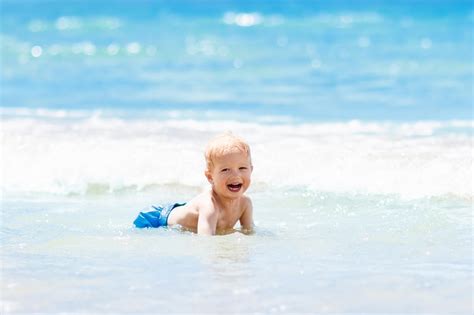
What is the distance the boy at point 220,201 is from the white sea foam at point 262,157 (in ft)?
4.36

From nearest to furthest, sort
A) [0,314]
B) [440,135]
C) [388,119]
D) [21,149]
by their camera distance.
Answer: [0,314] → [21,149] → [440,135] → [388,119]

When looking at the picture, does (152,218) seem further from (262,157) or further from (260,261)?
(262,157)

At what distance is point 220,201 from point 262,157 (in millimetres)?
2170

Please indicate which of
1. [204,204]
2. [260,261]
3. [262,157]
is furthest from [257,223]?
[262,157]

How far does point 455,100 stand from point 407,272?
25.9 ft

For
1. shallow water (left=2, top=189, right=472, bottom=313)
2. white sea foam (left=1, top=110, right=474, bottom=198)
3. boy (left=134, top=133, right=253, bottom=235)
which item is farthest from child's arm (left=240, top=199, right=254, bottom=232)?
white sea foam (left=1, top=110, right=474, bottom=198)

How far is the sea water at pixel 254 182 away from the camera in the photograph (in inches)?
157

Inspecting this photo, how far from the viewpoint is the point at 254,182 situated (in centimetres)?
691

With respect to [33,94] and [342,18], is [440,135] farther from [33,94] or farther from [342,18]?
[342,18]

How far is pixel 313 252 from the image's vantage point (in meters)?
4.68

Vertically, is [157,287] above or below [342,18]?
below

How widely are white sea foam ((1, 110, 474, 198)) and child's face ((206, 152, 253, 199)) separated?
145 cm

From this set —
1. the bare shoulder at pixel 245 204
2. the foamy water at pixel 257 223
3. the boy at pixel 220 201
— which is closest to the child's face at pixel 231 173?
the boy at pixel 220 201

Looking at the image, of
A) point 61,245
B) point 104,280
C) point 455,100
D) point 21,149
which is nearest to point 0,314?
point 104,280
